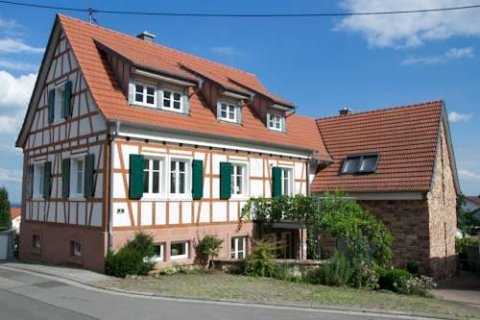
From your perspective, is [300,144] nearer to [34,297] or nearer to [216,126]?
Answer: [216,126]

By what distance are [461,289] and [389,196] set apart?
4451mm

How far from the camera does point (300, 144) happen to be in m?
22.8

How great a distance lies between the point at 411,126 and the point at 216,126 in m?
9.90

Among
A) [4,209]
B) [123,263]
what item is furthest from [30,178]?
[4,209]

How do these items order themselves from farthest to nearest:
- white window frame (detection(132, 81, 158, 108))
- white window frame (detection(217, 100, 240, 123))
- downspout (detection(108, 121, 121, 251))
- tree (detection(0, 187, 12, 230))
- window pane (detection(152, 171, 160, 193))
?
1. tree (detection(0, 187, 12, 230))
2. white window frame (detection(217, 100, 240, 123))
3. white window frame (detection(132, 81, 158, 108))
4. window pane (detection(152, 171, 160, 193))
5. downspout (detection(108, 121, 121, 251))

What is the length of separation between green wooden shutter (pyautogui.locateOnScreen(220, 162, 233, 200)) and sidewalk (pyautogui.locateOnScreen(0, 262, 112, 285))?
5506mm

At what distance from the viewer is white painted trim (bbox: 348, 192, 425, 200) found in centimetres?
2055

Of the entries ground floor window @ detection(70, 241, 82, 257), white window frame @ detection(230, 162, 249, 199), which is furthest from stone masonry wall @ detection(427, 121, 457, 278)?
ground floor window @ detection(70, 241, 82, 257)

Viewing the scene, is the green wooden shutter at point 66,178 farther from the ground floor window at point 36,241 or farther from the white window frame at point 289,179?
the white window frame at point 289,179

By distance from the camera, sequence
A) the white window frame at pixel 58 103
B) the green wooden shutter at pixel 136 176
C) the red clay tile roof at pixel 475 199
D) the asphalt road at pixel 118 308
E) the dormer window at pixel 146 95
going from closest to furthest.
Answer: the asphalt road at pixel 118 308
the green wooden shutter at pixel 136 176
the dormer window at pixel 146 95
the white window frame at pixel 58 103
the red clay tile roof at pixel 475 199

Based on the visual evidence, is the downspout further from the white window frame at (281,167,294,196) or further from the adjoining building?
the white window frame at (281,167,294,196)

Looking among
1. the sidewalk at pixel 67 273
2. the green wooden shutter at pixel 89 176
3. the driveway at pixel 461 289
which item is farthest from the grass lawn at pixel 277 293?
the driveway at pixel 461 289

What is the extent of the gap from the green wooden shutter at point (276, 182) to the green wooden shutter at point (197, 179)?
4.28 metres

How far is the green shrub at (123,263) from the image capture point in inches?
566
